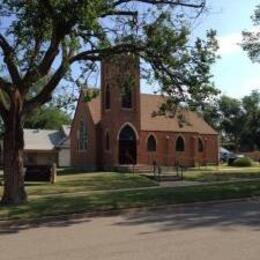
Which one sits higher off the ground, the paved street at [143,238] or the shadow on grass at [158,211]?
the shadow on grass at [158,211]

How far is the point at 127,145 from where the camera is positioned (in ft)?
182

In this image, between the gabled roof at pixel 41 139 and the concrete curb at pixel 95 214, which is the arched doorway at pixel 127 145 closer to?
the gabled roof at pixel 41 139

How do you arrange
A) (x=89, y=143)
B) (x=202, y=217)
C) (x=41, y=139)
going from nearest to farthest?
(x=202, y=217), (x=89, y=143), (x=41, y=139)

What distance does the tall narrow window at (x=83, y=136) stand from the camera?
59.6 m

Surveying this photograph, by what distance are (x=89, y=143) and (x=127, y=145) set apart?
4.57 meters

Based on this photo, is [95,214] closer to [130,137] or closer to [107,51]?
[107,51]

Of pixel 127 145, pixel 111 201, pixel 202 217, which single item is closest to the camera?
pixel 202 217

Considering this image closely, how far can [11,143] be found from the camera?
21.1 m

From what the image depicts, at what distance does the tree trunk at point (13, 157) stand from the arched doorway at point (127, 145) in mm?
33551

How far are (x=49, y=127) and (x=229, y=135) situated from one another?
128 feet

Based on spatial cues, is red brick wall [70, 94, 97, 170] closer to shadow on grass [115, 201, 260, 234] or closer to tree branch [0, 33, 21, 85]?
tree branch [0, 33, 21, 85]

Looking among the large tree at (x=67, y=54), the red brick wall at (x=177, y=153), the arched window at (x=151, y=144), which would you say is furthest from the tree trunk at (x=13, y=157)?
the arched window at (x=151, y=144)

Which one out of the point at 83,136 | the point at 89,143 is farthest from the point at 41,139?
the point at 89,143

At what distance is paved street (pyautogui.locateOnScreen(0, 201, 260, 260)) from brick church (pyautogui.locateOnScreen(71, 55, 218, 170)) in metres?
34.0
